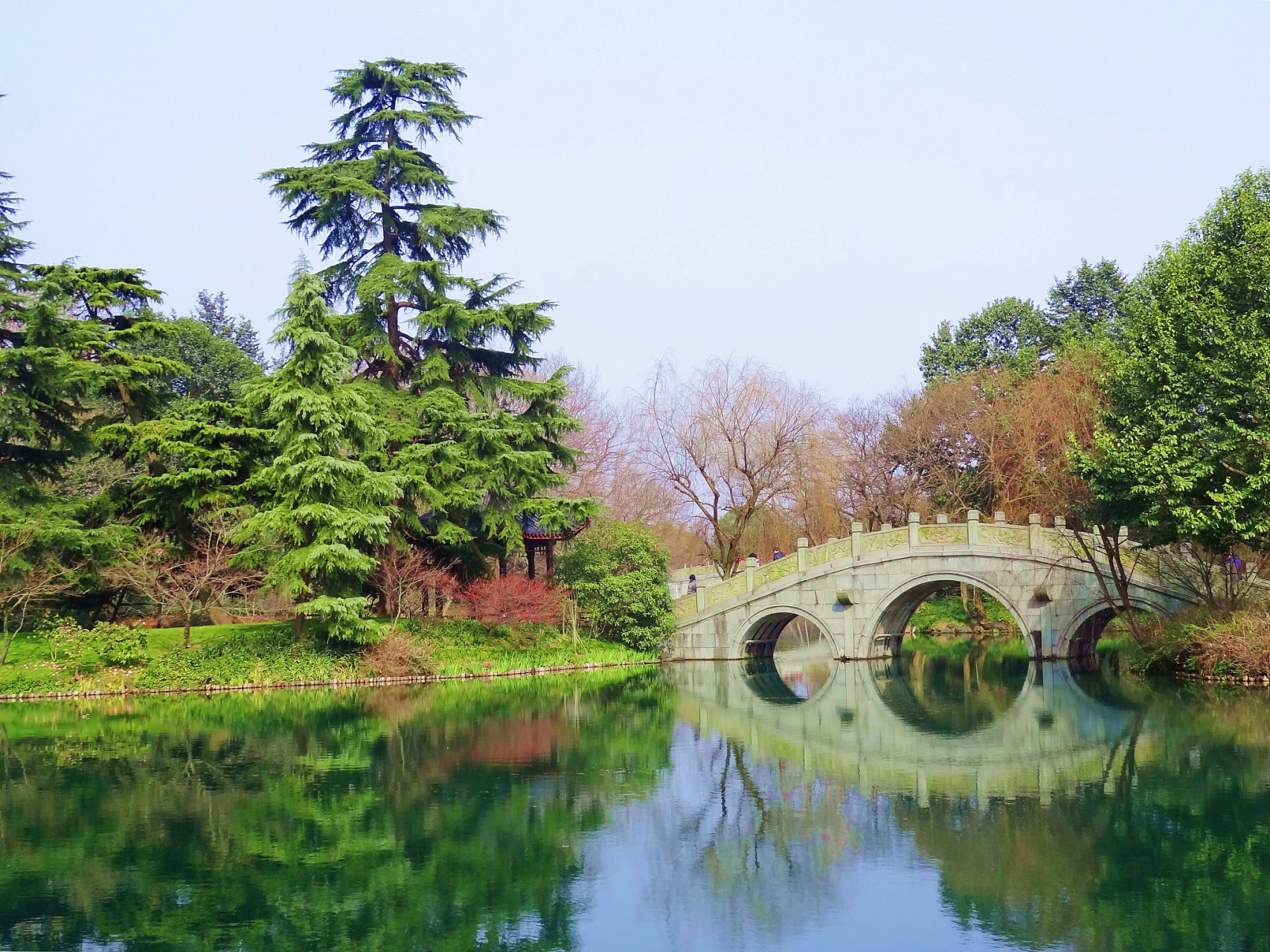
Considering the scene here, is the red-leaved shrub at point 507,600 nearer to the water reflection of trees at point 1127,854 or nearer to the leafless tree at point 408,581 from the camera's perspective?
the leafless tree at point 408,581

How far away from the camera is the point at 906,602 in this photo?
30.8 meters

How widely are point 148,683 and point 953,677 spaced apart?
16.9 meters

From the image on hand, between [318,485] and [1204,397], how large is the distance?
1671 cm

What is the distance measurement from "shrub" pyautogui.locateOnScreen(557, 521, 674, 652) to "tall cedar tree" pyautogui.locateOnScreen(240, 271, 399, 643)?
231 inches

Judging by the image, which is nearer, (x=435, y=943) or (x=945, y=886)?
(x=435, y=943)

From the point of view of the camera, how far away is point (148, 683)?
24.4 meters

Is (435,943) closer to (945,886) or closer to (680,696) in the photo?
(945,886)

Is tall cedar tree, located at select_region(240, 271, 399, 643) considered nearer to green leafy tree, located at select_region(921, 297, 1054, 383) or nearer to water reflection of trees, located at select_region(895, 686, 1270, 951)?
water reflection of trees, located at select_region(895, 686, 1270, 951)

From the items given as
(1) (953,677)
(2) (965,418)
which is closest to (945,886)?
(1) (953,677)

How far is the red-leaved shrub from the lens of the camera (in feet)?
92.0

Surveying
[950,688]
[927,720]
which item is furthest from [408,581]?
[927,720]

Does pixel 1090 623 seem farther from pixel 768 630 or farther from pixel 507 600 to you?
pixel 507 600

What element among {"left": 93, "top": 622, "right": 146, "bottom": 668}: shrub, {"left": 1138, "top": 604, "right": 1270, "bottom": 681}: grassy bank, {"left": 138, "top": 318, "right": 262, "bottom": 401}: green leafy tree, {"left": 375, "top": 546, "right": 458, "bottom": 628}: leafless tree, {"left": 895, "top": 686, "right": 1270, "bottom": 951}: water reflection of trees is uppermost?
{"left": 138, "top": 318, "right": 262, "bottom": 401}: green leafy tree

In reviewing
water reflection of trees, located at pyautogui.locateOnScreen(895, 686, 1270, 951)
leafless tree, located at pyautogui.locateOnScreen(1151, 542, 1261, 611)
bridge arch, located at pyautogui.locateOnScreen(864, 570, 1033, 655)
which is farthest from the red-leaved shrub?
water reflection of trees, located at pyautogui.locateOnScreen(895, 686, 1270, 951)
